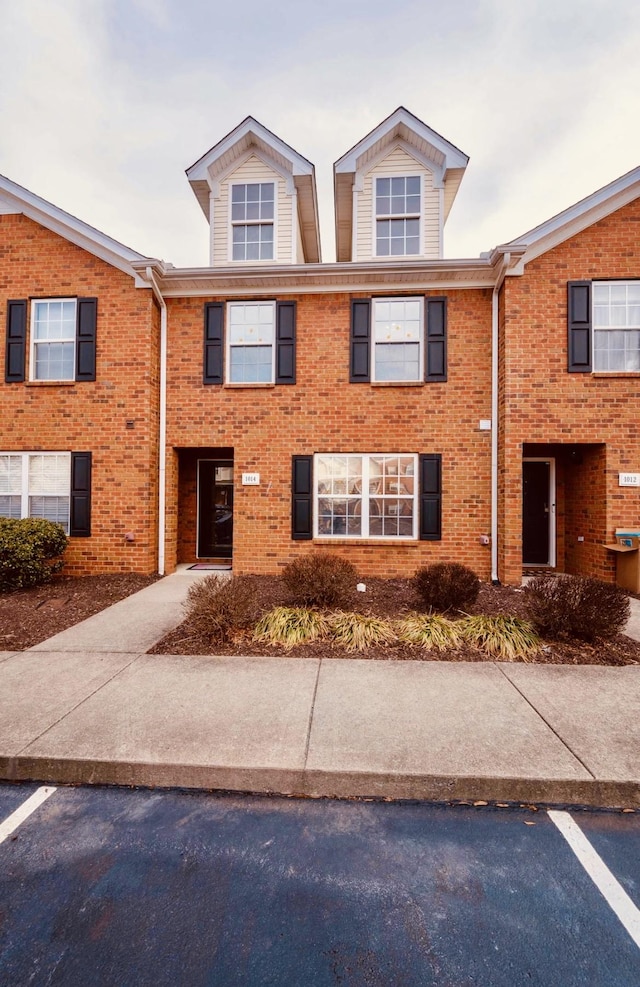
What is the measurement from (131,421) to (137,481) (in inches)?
45.6

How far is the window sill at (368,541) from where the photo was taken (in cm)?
811

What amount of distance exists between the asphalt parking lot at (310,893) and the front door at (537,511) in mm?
7226

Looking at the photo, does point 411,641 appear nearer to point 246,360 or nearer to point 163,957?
point 163,957

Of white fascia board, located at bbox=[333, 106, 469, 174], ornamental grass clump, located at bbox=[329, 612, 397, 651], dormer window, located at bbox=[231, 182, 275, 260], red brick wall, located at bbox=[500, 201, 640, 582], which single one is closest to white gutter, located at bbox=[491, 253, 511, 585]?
red brick wall, located at bbox=[500, 201, 640, 582]

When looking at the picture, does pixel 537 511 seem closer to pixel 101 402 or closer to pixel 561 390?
pixel 561 390

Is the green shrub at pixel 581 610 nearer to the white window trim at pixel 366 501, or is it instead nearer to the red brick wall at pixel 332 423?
the red brick wall at pixel 332 423

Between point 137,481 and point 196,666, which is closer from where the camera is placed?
point 196,666

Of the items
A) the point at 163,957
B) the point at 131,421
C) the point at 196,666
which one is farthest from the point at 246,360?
the point at 163,957

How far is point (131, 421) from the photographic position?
27.1 ft

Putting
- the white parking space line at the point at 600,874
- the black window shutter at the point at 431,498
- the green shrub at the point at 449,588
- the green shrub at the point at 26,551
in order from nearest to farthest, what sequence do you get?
the white parking space line at the point at 600,874
the green shrub at the point at 449,588
the green shrub at the point at 26,551
the black window shutter at the point at 431,498

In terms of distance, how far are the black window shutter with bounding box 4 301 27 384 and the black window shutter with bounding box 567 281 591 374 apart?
10.2 metres

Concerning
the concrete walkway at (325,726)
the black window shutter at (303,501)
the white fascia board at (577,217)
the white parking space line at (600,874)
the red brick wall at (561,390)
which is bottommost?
the white parking space line at (600,874)

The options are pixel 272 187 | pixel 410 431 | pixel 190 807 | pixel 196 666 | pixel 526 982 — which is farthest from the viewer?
pixel 272 187

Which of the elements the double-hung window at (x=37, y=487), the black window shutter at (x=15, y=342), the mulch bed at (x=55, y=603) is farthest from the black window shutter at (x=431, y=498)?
the black window shutter at (x=15, y=342)
